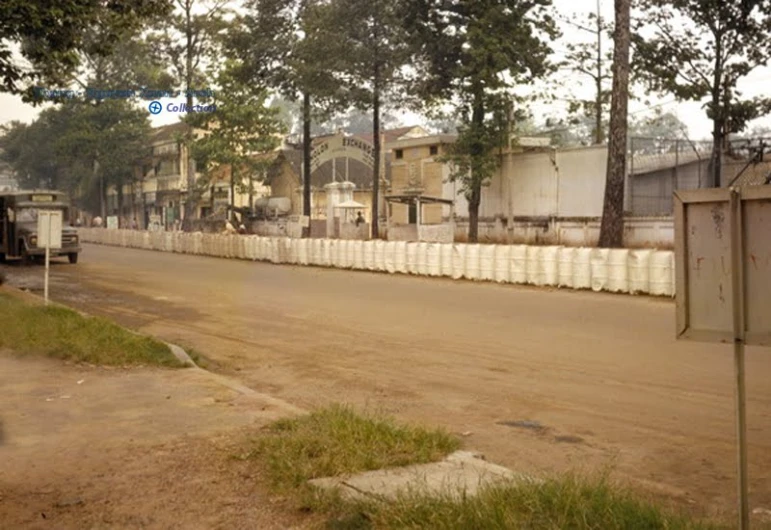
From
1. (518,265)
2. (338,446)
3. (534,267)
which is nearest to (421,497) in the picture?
(338,446)

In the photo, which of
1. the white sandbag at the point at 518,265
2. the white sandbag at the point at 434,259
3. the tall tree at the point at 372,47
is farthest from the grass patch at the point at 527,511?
the tall tree at the point at 372,47

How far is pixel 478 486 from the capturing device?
5.48m

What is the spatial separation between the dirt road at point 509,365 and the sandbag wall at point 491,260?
0.73 m

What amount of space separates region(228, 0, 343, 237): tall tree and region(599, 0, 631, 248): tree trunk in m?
18.2

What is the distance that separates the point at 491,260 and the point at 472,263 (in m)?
0.86

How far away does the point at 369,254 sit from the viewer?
100ft

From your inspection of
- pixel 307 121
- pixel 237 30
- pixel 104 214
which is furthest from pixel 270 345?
pixel 104 214

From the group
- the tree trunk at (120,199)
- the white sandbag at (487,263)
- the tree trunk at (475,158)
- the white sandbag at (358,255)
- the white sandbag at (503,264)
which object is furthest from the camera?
the tree trunk at (120,199)

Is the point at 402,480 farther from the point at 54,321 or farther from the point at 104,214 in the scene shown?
the point at 104,214

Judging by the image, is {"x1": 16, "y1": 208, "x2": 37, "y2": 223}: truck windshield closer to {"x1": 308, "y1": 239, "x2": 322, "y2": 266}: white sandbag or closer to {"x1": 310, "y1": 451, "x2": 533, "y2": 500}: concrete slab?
{"x1": 308, "y1": 239, "x2": 322, "y2": 266}: white sandbag

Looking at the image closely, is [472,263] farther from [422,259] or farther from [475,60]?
[475,60]

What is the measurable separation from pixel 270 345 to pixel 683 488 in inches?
330

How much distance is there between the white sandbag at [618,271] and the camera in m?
21.0

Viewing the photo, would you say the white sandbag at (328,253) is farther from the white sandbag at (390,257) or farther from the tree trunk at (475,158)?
the tree trunk at (475,158)
